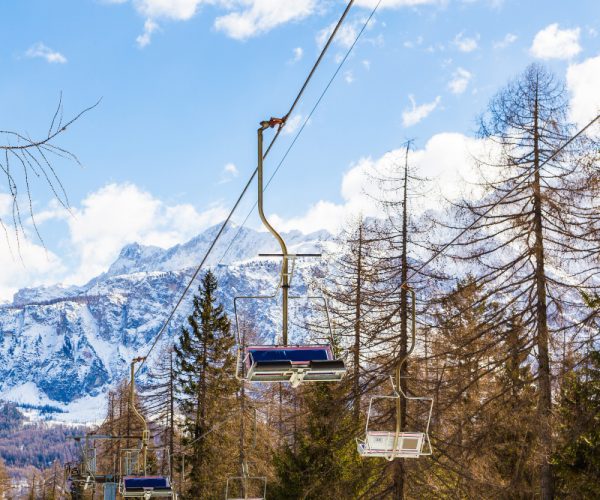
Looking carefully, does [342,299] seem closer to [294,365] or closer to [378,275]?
[378,275]

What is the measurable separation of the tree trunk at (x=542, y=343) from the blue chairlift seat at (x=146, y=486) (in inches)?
348

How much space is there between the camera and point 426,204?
75.6ft

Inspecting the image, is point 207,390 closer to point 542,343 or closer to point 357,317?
point 357,317

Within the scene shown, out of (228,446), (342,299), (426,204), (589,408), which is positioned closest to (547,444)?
(589,408)

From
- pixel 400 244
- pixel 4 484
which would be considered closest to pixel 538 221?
pixel 400 244

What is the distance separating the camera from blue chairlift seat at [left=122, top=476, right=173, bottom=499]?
1852 cm

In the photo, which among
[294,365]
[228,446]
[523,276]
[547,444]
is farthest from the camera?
[228,446]

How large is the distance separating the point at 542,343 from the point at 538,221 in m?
2.98

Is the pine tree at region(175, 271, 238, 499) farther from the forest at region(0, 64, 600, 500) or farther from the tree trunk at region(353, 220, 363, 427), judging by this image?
the forest at region(0, 64, 600, 500)

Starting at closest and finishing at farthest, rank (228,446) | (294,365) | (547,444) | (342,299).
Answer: (294,365)
(547,444)
(342,299)
(228,446)

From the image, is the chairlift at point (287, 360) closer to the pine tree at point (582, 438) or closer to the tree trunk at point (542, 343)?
the pine tree at point (582, 438)

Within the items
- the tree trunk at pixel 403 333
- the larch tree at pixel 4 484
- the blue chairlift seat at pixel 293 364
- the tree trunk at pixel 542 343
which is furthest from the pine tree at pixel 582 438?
the larch tree at pixel 4 484

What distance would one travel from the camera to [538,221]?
62.8 ft

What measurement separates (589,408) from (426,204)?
25.9 ft
